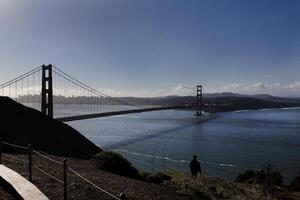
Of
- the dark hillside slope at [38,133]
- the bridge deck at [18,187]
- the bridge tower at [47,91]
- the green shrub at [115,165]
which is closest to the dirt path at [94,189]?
the bridge deck at [18,187]

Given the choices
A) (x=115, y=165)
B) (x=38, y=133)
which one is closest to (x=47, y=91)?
(x=38, y=133)

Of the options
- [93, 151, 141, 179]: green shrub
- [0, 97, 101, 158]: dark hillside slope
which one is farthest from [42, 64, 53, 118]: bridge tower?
[93, 151, 141, 179]: green shrub

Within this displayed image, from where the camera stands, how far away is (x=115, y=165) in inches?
579

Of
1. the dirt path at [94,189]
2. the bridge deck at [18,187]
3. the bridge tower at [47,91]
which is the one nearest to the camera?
the bridge deck at [18,187]

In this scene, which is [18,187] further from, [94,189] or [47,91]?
[47,91]

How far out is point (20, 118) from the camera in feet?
107

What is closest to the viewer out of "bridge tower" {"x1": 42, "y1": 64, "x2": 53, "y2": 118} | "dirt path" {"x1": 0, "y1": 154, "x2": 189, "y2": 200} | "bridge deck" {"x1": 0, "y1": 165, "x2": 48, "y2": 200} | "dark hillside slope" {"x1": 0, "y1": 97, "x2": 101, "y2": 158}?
"bridge deck" {"x1": 0, "y1": 165, "x2": 48, "y2": 200}

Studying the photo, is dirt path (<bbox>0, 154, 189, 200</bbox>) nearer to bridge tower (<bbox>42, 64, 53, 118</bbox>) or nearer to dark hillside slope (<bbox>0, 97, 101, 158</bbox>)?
dark hillside slope (<bbox>0, 97, 101, 158</bbox>)

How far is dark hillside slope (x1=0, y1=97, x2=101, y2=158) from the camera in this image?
28219 mm

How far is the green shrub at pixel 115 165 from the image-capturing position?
47.3 feet

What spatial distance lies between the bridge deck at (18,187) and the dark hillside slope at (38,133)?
706 inches

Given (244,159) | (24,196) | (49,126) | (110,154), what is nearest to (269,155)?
(244,159)

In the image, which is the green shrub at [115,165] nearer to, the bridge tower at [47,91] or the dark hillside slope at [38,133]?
the dark hillside slope at [38,133]

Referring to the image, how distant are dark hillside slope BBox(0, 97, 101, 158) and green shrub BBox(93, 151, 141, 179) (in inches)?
484
